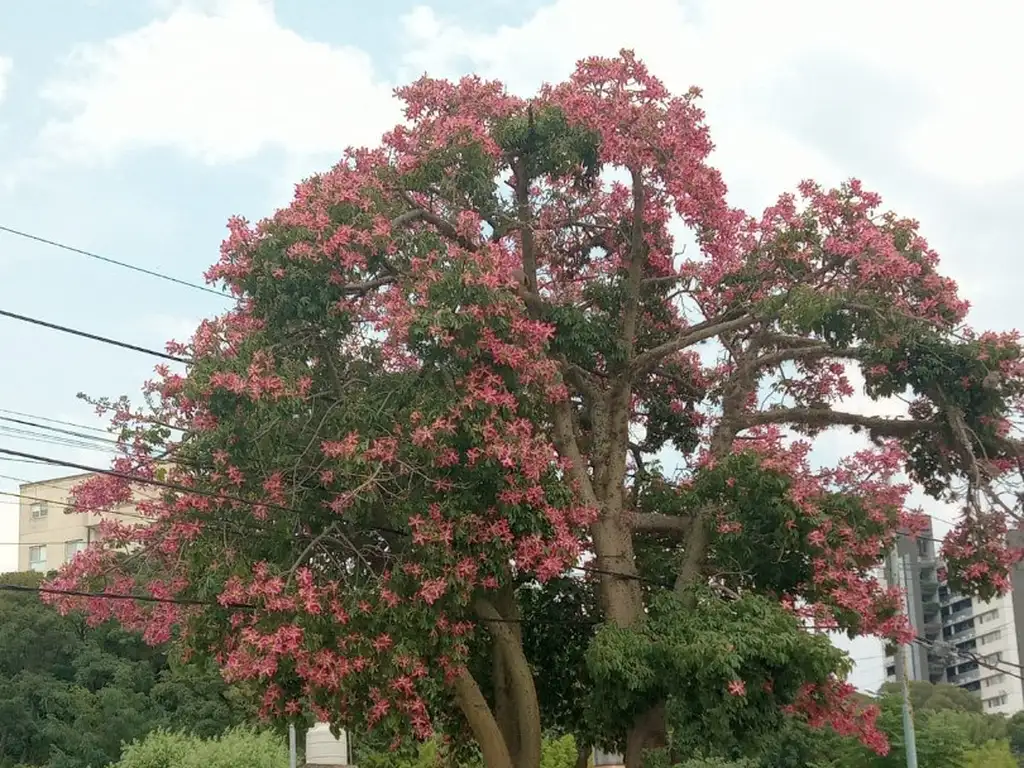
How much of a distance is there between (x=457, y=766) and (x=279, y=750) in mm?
13546

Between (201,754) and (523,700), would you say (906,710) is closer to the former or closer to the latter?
(523,700)

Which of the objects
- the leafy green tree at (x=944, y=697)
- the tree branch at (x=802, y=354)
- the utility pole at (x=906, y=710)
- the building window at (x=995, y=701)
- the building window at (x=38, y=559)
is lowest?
the building window at (x=995, y=701)

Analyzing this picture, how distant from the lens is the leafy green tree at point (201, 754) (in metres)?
26.4

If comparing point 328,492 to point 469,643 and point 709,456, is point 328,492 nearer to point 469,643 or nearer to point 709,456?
point 469,643

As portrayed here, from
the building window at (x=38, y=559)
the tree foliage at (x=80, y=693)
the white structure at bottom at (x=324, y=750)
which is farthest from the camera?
the building window at (x=38, y=559)

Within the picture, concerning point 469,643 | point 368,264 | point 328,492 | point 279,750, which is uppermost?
point 368,264

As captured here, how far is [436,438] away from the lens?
10.7 meters

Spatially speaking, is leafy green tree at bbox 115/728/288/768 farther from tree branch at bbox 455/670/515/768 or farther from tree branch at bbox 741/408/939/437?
tree branch at bbox 741/408/939/437

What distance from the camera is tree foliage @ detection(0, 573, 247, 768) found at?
34.1 m

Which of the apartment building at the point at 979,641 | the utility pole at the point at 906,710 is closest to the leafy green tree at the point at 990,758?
the utility pole at the point at 906,710

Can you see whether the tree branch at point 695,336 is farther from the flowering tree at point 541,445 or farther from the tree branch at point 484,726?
the tree branch at point 484,726

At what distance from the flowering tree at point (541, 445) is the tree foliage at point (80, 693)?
2216 centimetres

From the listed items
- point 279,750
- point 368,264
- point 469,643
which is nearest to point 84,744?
point 279,750

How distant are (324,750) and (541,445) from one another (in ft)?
74.4
